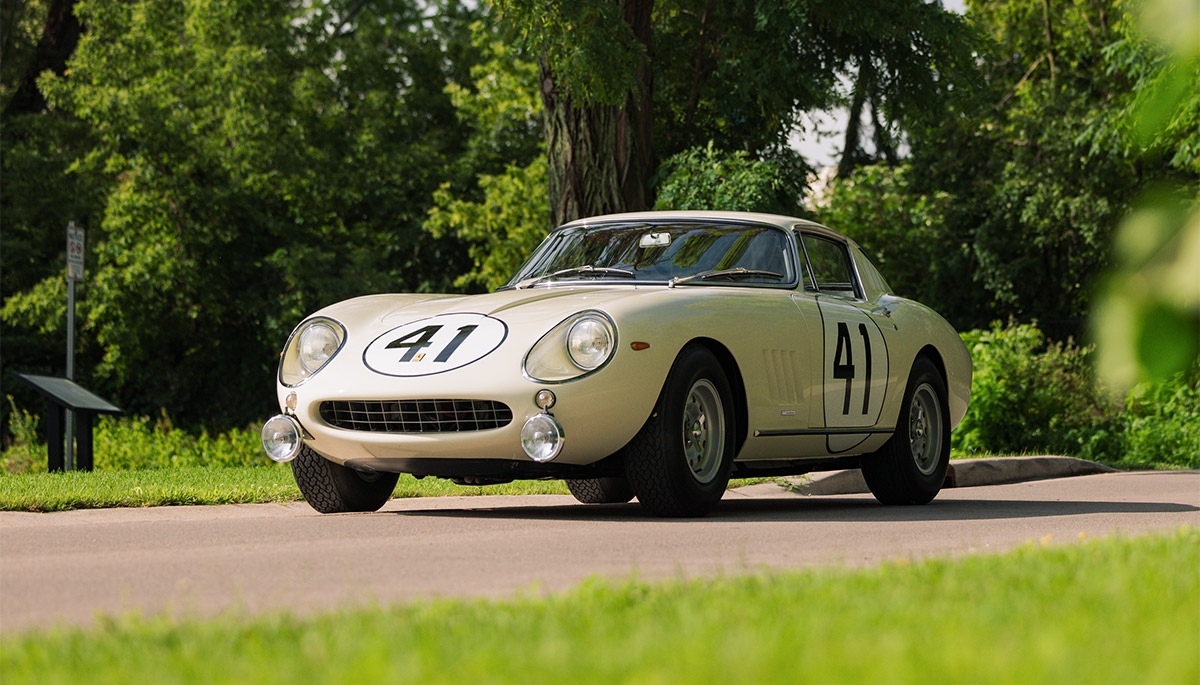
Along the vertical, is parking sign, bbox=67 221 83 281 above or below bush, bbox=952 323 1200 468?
above

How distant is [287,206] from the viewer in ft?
96.4

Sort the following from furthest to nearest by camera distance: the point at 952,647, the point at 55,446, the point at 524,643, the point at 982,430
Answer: the point at 982,430 < the point at 55,446 < the point at 524,643 < the point at 952,647

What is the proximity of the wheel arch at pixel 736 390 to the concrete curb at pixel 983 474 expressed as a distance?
3.10m

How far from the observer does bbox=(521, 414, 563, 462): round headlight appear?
20.9ft

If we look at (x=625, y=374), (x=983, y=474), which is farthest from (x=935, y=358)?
(x=983, y=474)

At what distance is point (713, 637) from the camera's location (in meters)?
3.00

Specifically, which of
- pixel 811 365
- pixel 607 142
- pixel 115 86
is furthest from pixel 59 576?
pixel 115 86

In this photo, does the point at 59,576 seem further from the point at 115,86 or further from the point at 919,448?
the point at 115,86

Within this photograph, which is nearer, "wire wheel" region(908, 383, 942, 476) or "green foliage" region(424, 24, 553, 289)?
"wire wheel" region(908, 383, 942, 476)

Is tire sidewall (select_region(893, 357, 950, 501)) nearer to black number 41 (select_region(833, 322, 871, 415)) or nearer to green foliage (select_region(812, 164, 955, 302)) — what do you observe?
black number 41 (select_region(833, 322, 871, 415))

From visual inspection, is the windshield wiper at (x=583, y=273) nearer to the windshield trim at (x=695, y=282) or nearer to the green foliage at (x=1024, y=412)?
the windshield trim at (x=695, y=282)

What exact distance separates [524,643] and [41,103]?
2947 cm

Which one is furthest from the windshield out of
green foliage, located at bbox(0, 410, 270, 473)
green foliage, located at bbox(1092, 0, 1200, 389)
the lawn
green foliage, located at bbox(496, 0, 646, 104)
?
green foliage, located at bbox(0, 410, 270, 473)

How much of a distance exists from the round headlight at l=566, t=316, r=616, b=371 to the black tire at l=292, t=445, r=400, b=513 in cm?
162
